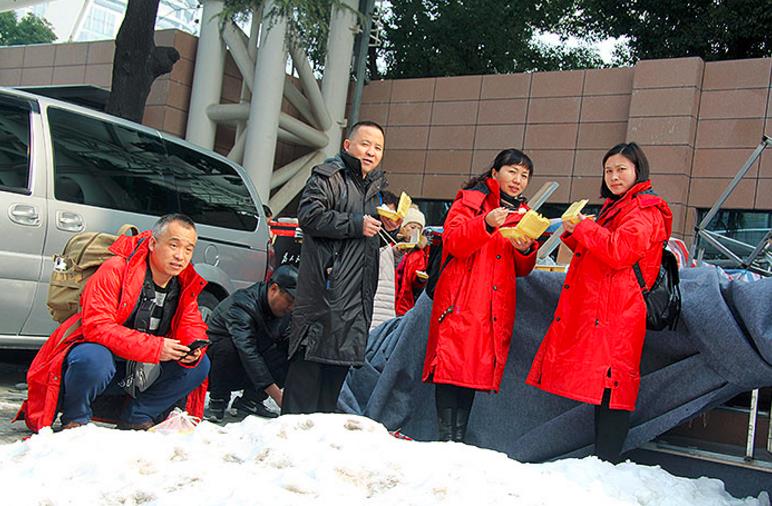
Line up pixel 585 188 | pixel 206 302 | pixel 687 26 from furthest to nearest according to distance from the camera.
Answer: pixel 687 26 < pixel 585 188 < pixel 206 302

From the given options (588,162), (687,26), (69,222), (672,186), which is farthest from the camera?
(687,26)

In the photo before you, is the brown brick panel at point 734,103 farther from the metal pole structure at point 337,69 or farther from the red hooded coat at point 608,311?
the red hooded coat at point 608,311

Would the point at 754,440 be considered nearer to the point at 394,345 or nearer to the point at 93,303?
the point at 394,345

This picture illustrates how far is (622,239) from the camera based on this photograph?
3.90m

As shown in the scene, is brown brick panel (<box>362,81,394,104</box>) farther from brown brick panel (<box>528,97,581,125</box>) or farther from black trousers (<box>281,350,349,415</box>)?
black trousers (<box>281,350,349,415</box>)

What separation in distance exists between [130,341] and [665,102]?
35.4 feet

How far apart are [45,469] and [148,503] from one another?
1.62 ft

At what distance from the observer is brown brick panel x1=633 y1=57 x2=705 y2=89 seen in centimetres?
1281

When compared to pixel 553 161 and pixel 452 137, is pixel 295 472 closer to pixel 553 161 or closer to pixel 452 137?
pixel 553 161

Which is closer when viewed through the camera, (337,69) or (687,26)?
(337,69)

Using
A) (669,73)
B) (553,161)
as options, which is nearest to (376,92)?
(553,161)

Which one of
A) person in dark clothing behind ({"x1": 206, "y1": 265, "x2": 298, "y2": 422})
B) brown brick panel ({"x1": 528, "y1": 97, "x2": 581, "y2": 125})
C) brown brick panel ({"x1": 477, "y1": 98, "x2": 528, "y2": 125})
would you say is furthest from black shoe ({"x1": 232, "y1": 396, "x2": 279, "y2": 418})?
brown brick panel ({"x1": 477, "y1": 98, "x2": 528, "y2": 125})

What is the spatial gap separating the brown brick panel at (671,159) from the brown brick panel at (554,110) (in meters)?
1.66

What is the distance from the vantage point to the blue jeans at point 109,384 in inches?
157
